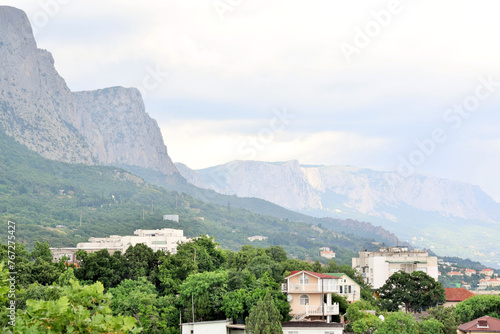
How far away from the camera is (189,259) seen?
2675 inches

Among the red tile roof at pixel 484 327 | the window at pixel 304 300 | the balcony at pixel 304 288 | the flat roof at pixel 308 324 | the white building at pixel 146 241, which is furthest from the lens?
the white building at pixel 146 241

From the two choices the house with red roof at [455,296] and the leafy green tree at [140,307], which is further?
the house with red roof at [455,296]

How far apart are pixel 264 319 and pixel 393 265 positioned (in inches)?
2874

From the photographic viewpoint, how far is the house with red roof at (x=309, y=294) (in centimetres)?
6047

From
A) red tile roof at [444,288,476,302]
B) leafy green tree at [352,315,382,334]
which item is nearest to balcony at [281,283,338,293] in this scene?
leafy green tree at [352,315,382,334]

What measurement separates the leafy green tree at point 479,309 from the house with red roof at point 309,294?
38.7 feet

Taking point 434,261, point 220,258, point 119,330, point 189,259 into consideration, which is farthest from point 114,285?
point 434,261

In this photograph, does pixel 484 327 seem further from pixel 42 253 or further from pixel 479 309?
pixel 42 253

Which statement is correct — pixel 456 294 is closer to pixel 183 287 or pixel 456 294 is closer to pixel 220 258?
pixel 220 258

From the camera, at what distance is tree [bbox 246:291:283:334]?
169 ft

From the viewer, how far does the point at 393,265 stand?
120750mm

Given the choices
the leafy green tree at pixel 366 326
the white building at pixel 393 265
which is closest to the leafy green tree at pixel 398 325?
the leafy green tree at pixel 366 326

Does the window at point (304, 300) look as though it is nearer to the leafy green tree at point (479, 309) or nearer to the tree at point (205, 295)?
the tree at point (205, 295)

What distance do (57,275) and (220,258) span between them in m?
19.8
